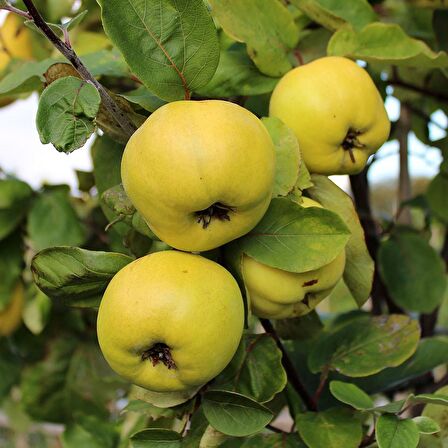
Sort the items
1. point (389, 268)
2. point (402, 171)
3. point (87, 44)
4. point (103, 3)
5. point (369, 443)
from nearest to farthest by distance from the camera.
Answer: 1. point (103, 3)
2. point (369, 443)
3. point (87, 44)
4. point (389, 268)
5. point (402, 171)

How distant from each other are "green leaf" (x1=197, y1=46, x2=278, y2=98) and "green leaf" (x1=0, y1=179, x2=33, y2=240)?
0.46 meters

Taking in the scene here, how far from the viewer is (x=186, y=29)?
523 millimetres

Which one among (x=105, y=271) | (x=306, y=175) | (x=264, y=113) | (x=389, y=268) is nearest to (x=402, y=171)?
(x=389, y=268)

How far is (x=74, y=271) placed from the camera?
21.5 inches

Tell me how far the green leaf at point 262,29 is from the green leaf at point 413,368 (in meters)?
0.40

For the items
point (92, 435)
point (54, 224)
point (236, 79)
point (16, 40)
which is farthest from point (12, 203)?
point (236, 79)

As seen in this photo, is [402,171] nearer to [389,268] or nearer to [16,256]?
[389,268]

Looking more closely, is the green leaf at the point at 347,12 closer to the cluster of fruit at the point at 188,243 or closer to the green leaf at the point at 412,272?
the cluster of fruit at the point at 188,243

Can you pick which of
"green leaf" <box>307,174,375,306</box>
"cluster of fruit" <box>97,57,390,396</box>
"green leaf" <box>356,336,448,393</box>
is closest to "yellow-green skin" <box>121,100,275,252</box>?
"cluster of fruit" <box>97,57,390,396</box>

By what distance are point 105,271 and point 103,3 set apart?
0.20m

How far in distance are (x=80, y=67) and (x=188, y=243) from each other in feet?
0.50

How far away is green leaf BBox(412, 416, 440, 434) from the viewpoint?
22.3 inches

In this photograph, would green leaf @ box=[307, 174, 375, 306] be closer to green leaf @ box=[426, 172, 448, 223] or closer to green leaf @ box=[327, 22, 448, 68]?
green leaf @ box=[327, 22, 448, 68]

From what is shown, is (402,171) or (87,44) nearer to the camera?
(87,44)
